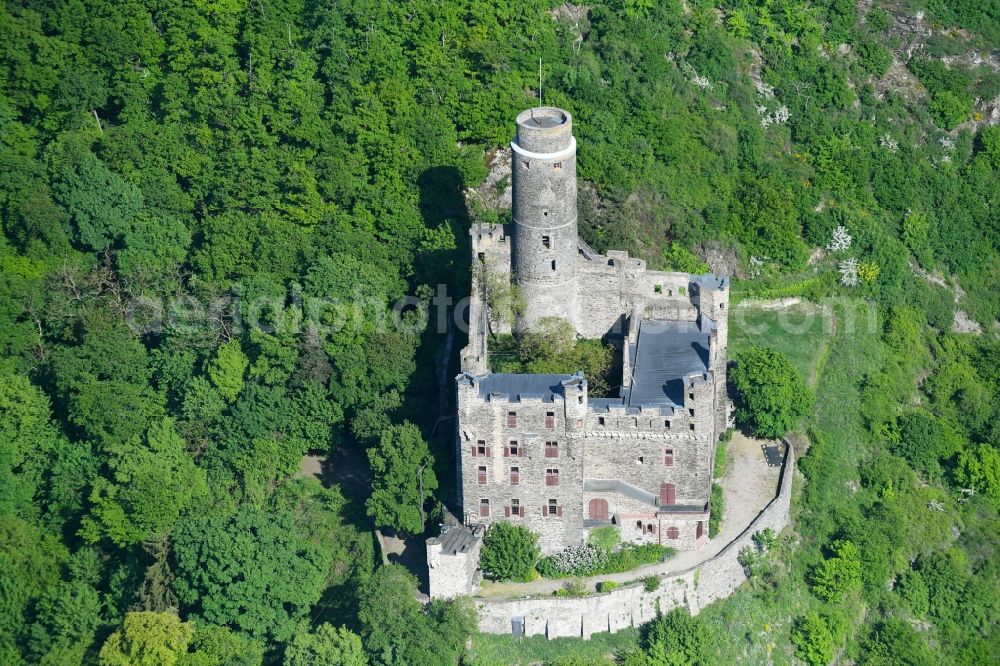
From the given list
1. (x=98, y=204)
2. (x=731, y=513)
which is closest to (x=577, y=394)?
(x=731, y=513)

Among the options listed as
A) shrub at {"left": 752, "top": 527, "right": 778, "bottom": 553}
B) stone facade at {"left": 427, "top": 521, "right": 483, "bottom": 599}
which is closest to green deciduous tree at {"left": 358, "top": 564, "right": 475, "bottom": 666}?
stone facade at {"left": 427, "top": 521, "right": 483, "bottom": 599}

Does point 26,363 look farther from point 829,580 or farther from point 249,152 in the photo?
point 829,580

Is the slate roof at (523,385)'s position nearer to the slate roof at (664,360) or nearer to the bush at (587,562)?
the slate roof at (664,360)

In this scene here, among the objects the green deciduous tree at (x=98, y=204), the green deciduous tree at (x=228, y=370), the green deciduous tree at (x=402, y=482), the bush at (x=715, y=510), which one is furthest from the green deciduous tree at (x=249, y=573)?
the green deciduous tree at (x=98, y=204)

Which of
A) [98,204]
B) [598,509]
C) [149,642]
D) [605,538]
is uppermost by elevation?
[98,204]

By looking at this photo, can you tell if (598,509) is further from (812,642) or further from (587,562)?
(812,642)

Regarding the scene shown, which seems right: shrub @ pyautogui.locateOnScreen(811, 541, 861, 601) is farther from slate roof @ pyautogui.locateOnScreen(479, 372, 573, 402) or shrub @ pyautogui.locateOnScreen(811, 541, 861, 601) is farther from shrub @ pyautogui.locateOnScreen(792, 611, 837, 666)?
slate roof @ pyautogui.locateOnScreen(479, 372, 573, 402)
